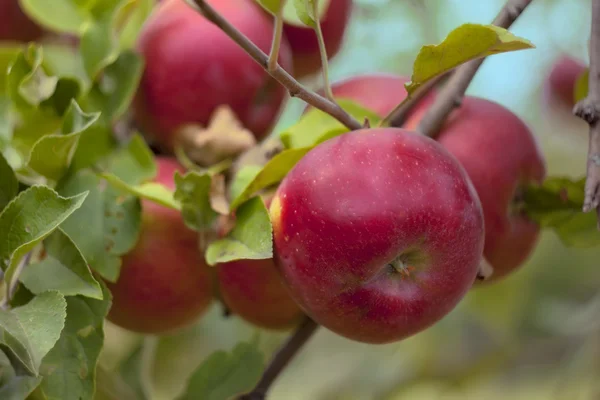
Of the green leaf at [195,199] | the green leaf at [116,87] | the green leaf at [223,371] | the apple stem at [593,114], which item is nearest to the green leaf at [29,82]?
the green leaf at [116,87]

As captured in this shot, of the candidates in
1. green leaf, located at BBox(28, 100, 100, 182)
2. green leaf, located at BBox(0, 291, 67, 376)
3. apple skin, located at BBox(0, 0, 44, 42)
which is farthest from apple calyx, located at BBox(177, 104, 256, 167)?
apple skin, located at BBox(0, 0, 44, 42)

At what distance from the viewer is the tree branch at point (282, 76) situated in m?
0.38

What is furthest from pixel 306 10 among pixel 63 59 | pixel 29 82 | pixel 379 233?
pixel 63 59

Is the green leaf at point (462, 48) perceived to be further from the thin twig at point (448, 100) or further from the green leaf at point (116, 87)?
the green leaf at point (116, 87)

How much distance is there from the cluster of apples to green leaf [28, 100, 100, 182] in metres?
0.09

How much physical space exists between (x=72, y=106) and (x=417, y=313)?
27 centimetres

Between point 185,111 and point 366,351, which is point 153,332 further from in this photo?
point 366,351

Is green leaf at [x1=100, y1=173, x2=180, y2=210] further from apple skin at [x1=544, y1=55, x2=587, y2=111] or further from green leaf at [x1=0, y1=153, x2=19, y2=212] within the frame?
apple skin at [x1=544, y1=55, x2=587, y2=111]

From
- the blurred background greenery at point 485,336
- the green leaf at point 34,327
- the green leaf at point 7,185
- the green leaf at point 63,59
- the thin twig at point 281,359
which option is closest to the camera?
the green leaf at point 34,327

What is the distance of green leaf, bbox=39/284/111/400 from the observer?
418 millimetres

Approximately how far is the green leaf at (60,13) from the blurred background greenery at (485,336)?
35 centimetres

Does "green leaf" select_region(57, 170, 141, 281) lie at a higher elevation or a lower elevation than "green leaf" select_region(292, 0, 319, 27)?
lower

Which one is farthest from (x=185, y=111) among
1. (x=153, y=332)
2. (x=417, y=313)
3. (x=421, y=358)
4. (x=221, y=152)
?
(x=421, y=358)

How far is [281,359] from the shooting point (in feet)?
1.87
